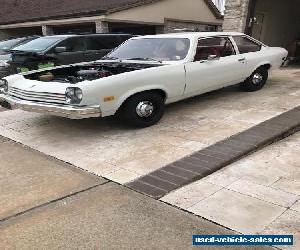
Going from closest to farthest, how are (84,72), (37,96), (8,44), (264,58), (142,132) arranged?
(37,96) < (142,132) < (84,72) < (264,58) < (8,44)

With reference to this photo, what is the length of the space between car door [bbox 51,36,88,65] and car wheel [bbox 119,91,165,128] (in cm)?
448

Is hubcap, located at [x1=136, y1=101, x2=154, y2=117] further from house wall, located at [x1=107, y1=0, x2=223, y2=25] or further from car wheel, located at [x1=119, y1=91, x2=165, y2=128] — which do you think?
house wall, located at [x1=107, y1=0, x2=223, y2=25]

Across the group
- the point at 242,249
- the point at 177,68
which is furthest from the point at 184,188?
the point at 177,68

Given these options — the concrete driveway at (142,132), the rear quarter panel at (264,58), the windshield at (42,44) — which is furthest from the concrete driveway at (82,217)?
the windshield at (42,44)

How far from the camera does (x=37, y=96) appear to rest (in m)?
5.34

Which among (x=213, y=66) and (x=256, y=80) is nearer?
(x=213, y=66)

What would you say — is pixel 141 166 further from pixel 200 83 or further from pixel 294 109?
pixel 294 109

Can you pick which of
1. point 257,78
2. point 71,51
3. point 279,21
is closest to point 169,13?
point 279,21

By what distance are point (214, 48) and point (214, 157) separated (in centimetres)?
295

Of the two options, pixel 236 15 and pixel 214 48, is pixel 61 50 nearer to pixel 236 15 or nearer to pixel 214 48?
pixel 214 48

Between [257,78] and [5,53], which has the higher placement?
[257,78]

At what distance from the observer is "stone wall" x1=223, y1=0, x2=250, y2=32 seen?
445 inches

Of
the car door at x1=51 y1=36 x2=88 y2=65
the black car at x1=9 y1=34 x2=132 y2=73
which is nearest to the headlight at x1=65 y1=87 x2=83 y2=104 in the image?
the black car at x1=9 y1=34 x2=132 y2=73

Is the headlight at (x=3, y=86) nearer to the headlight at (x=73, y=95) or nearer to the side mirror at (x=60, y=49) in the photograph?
the headlight at (x=73, y=95)
